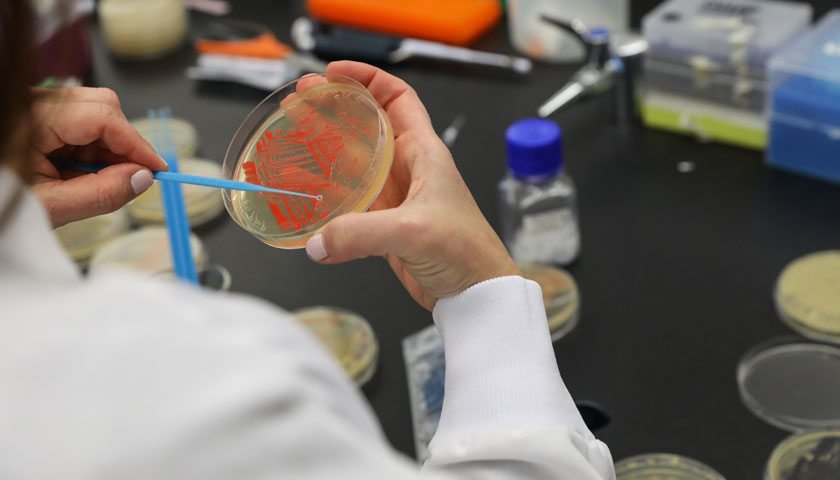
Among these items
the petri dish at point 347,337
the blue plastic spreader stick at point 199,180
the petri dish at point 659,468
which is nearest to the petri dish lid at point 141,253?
the petri dish at point 347,337

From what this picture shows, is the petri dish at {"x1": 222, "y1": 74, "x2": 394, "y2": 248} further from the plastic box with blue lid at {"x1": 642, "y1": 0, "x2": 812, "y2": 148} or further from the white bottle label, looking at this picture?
A: the plastic box with blue lid at {"x1": 642, "y1": 0, "x2": 812, "y2": 148}

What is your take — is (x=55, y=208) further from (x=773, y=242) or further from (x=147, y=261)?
(x=773, y=242)

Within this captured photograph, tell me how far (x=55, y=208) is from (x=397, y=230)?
0.33 m

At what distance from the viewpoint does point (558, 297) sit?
1214 millimetres

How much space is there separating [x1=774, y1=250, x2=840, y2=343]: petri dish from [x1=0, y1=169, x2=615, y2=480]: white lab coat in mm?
778

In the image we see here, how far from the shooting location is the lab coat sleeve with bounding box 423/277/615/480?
70 centimetres

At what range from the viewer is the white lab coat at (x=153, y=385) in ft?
1.46

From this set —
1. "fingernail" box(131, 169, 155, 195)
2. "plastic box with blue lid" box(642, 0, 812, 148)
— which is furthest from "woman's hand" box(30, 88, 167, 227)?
"plastic box with blue lid" box(642, 0, 812, 148)

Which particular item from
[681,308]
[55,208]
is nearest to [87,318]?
[55,208]

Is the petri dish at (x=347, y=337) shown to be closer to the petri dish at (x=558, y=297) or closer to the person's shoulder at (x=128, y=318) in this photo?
the petri dish at (x=558, y=297)

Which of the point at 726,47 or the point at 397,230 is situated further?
the point at 726,47

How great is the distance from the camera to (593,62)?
160 cm

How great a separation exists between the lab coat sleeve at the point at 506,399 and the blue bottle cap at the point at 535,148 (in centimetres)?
43

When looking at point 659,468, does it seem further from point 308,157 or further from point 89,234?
point 89,234
